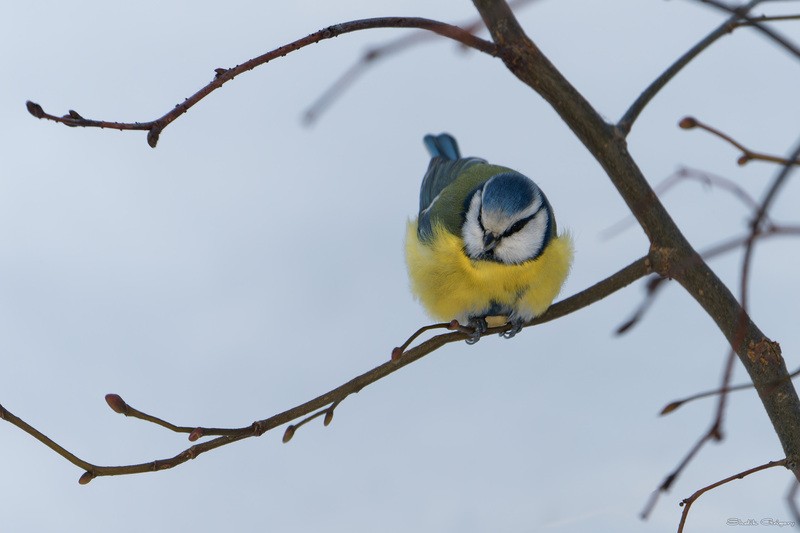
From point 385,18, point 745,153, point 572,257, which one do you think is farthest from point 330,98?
point 572,257

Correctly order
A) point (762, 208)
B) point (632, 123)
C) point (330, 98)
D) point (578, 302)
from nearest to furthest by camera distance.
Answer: point (762, 208)
point (330, 98)
point (632, 123)
point (578, 302)

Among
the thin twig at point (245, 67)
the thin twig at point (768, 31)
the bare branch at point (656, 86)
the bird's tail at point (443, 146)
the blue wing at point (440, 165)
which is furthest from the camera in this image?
the bird's tail at point (443, 146)

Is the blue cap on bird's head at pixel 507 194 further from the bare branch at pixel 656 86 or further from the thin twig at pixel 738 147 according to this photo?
the thin twig at pixel 738 147

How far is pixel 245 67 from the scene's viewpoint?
618 millimetres

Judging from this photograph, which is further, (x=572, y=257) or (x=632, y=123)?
(x=572, y=257)

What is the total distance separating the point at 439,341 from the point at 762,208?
410 mm

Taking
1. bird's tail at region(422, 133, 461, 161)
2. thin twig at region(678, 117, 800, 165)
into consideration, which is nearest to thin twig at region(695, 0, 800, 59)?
thin twig at region(678, 117, 800, 165)

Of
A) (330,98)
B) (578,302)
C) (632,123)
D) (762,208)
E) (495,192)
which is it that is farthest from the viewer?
(495,192)

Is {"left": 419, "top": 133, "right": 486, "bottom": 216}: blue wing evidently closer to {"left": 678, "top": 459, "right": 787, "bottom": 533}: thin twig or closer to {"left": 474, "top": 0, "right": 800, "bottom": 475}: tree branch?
{"left": 474, "top": 0, "right": 800, "bottom": 475}: tree branch

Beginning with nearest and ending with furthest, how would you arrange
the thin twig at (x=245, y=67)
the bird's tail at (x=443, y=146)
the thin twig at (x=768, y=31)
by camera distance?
the thin twig at (x=768, y=31)
the thin twig at (x=245, y=67)
the bird's tail at (x=443, y=146)

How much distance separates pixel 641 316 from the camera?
63 centimetres

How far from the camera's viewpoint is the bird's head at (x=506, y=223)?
1258mm

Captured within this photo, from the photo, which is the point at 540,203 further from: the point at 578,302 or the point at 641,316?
the point at 641,316

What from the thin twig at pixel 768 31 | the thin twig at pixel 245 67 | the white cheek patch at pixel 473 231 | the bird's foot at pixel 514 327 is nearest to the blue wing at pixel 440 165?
the white cheek patch at pixel 473 231
